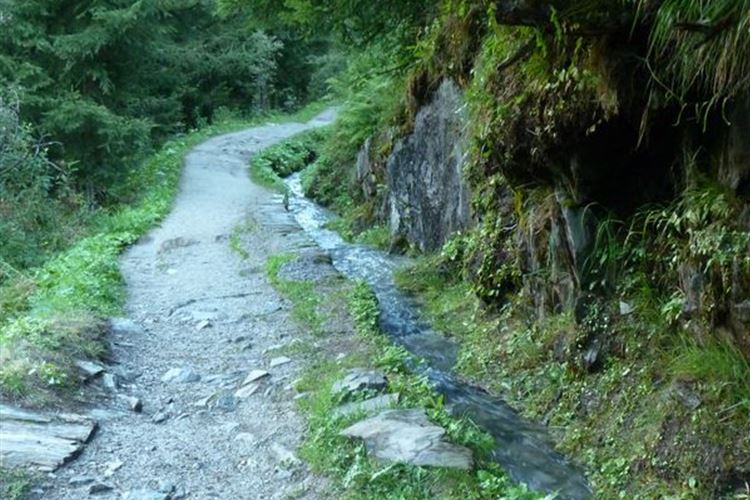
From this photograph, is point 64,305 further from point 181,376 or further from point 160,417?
point 160,417

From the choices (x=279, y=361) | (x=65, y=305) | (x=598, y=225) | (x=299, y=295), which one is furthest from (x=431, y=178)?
(x=598, y=225)

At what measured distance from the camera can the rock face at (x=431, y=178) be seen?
11023 millimetres

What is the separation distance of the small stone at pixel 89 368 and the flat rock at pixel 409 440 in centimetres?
263

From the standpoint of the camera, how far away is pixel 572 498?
543cm

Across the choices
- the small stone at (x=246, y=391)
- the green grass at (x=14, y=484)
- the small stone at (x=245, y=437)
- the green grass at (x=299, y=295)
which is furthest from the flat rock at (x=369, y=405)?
the green grass at (x=299, y=295)

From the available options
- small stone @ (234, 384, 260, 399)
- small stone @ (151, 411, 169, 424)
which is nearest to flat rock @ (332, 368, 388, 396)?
small stone @ (234, 384, 260, 399)

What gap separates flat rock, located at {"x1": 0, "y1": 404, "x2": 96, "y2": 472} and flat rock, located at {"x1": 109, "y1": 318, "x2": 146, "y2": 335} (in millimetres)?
2498

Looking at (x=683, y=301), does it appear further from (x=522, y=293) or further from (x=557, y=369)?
(x=522, y=293)

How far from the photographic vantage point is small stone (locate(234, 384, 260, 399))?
7240 mm

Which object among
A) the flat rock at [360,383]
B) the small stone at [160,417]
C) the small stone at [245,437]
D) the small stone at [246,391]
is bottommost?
the small stone at [246,391]

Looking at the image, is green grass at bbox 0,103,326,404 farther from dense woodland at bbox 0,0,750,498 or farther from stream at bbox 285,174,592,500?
stream at bbox 285,174,592,500

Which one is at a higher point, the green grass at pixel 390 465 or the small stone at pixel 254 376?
the green grass at pixel 390 465

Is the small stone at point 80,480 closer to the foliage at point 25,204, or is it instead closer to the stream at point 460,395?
the stream at point 460,395

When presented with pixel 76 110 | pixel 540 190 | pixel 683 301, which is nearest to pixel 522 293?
pixel 540 190
